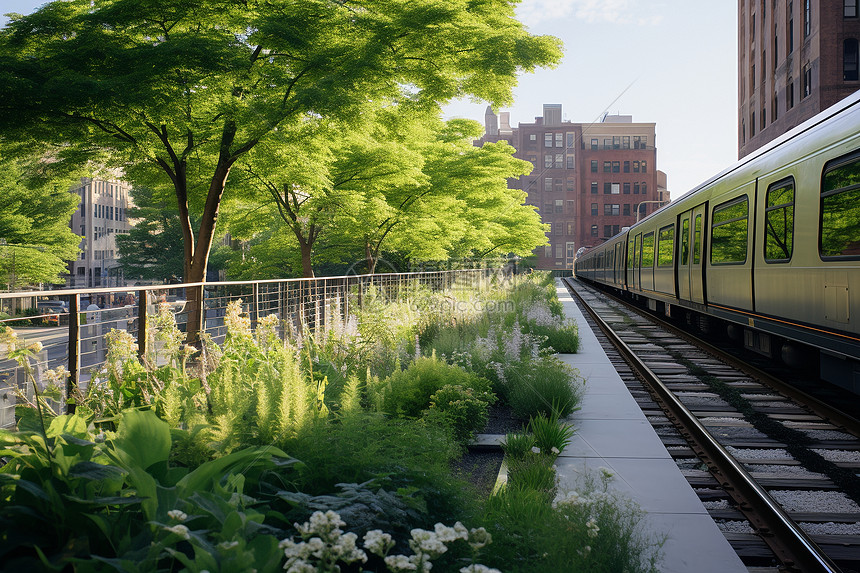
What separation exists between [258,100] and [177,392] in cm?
1190

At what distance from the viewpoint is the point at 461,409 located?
6648 mm

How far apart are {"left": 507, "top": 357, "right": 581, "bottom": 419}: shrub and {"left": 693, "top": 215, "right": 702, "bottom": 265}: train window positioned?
313 inches

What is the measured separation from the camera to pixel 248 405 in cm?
439

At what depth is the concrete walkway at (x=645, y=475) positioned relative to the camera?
159 inches

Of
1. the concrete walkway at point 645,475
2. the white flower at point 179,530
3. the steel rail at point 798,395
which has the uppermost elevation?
the white flower at point 179,530

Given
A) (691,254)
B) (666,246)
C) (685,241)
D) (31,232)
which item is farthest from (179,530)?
(31,232)

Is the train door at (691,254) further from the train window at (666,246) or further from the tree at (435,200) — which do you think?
the tree at (435,200)

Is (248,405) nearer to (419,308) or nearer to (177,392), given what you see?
(177,392)

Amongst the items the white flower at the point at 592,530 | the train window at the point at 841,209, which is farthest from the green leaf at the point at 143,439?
the train window at the point at 841,209

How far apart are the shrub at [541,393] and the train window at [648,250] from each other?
14.5m

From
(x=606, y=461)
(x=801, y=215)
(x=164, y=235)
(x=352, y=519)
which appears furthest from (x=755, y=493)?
(x=164, y=235)

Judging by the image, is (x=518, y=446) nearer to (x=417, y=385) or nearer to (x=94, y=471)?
(x=417, y=385)

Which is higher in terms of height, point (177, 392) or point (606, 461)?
point (177, 392)

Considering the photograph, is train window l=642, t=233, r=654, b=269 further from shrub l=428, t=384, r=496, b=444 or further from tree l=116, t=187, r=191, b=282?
tree l=116, t=187, r=191, b=282
